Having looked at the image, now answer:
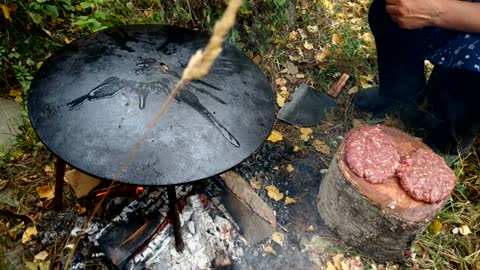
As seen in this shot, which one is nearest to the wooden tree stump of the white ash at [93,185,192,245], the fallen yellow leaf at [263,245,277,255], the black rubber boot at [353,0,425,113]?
the fallen yellow leaf at [263,245,277,255]

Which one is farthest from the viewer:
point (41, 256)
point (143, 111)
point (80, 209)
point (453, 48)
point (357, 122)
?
point (357, 122)

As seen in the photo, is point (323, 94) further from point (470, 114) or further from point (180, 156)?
point (180, 156)

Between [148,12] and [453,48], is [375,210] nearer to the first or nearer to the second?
[453,48]

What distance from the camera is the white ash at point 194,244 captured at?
8.36 feet

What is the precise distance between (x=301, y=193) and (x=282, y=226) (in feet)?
1.17

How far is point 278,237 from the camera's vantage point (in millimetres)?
2928

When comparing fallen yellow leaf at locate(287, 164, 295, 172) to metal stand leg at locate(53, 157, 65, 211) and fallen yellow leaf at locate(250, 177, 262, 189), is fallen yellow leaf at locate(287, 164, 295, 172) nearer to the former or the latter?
fallen yellow leaf at locate(250, 177, 262, 189)

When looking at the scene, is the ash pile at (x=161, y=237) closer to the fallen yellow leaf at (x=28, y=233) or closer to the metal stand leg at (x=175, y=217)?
the metal stand leg at (x=175, y=217)

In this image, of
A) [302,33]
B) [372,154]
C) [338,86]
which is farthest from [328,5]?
[372,154]

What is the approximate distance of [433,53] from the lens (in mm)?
2840

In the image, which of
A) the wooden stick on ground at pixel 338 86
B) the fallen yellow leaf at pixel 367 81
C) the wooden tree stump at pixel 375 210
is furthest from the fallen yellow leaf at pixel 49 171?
the fallen yellow leaf at pixel 367 81

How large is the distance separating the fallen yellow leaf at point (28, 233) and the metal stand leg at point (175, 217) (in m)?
1.01

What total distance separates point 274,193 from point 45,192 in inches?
69.0

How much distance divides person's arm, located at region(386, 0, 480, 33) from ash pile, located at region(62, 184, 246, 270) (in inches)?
71.6
